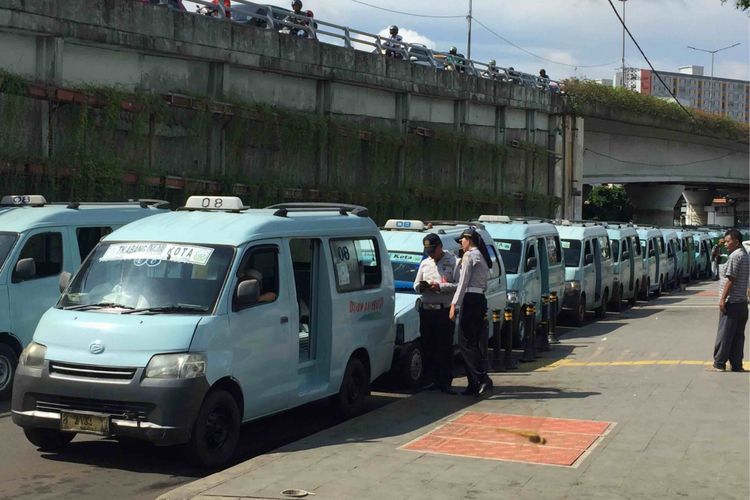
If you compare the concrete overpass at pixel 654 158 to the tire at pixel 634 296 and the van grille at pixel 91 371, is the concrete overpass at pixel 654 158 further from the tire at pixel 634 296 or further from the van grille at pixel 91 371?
the van grille at pixel 91 371

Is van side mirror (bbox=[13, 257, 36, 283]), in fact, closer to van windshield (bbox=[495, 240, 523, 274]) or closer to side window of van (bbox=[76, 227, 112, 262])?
side window of van (bbox=[76, 227, 112, 262])

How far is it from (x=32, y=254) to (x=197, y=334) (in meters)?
4.91

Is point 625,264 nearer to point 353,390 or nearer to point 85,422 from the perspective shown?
point 353,390

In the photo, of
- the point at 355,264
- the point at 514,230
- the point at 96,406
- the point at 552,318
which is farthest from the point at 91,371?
the point at 552,318

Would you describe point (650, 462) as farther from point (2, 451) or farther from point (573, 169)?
point (573, 169)

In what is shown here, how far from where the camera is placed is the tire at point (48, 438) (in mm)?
8703

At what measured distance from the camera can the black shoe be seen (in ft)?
37.9

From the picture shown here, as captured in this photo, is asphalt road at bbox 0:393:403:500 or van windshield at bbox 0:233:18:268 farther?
van windshield at bbox 0:233:18:268

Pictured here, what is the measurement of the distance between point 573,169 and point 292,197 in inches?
756

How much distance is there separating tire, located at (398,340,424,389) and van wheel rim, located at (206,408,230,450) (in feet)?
13.4

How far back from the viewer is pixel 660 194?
61.4m

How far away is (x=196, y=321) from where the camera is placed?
8.43 m

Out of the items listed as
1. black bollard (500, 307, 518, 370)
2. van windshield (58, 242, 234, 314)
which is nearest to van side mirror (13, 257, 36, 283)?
van windshield (58, 242, 234, 314)

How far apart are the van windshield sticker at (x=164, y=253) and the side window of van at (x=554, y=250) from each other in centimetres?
1149
